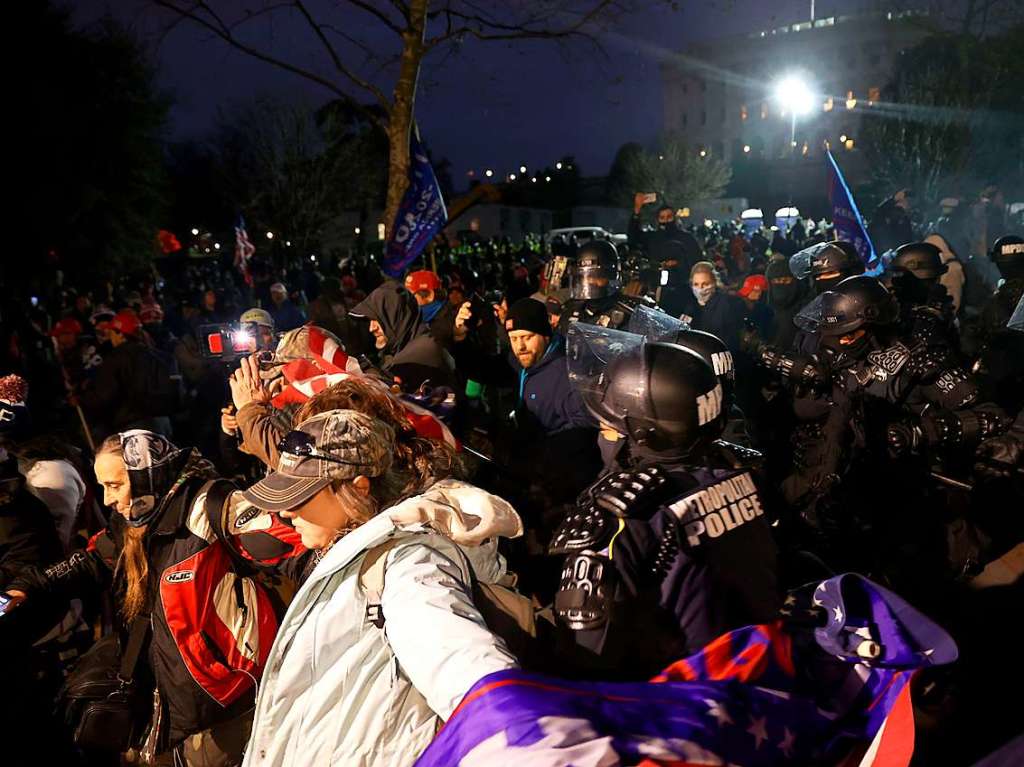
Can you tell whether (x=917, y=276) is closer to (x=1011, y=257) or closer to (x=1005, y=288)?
(x=1005, y=288)

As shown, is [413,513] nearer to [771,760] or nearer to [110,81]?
[771,760]

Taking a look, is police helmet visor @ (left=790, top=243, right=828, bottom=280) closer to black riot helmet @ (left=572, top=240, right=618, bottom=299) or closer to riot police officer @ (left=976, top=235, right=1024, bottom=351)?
riot police officer @ (left=976, top=235, right=1024, bottom=351)

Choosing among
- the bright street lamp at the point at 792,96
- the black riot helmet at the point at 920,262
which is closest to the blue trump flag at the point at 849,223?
the black riot helmet at the point at 920,262

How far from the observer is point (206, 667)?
123 inches

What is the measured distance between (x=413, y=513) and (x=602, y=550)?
0.56 metres

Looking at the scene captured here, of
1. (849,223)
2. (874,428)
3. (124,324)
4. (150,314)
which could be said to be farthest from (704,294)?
(150,314)

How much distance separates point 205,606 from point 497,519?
1601 mm

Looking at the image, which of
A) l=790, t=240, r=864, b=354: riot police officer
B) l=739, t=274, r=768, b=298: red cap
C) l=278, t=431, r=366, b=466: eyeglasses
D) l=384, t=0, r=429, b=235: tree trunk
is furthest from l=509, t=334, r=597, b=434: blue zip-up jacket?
l=384, t=0, r=429, b=235: tree trunk

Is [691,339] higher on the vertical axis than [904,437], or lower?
higher

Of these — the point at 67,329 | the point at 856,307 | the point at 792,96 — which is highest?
the point at 792,96

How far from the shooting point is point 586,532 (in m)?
2.15

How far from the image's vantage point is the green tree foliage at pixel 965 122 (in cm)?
3175

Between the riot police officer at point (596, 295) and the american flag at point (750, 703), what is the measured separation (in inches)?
152

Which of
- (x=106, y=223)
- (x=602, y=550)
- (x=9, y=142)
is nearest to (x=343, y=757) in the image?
(x=602, y=550)
